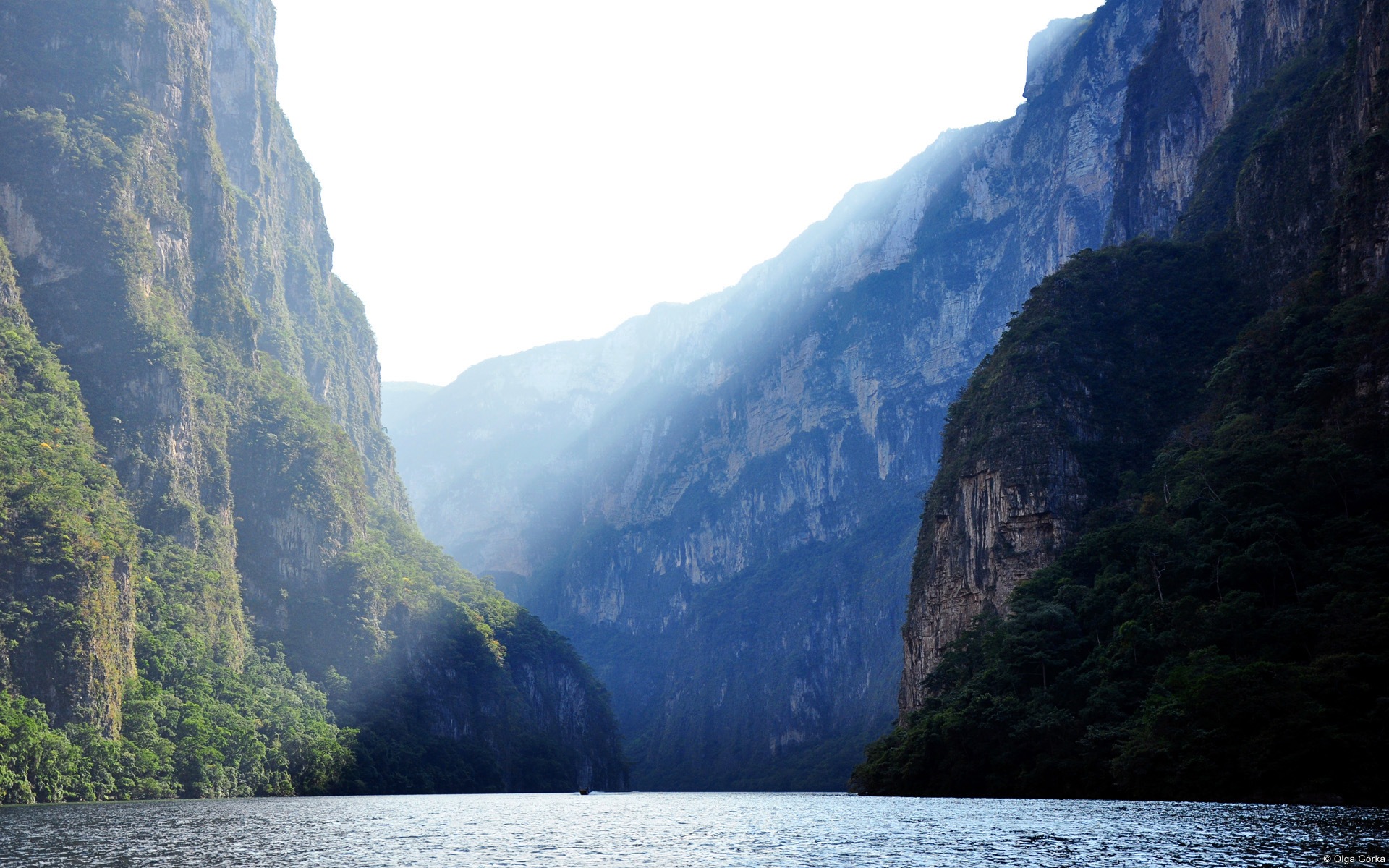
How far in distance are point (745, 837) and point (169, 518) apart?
11054 cm

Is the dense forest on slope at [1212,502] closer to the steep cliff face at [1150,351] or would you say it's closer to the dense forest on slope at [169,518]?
the steep cliff face at [1150,351]

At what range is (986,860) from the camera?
41.9 metres

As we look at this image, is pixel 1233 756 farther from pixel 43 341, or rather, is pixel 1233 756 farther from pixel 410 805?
pixel 43 341

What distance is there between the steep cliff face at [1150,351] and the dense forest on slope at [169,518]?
70.5 metres

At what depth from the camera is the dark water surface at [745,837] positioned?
42625 millimetres

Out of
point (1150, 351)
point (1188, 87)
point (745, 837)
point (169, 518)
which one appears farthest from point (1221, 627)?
point (169, 518)

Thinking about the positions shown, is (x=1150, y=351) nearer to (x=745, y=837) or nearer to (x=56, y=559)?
(x=745, y=837)

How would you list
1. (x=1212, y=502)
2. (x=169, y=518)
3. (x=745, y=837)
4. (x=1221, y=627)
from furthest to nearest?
(x=169, y=518), (x=1212, y=502), (x=1221, y=627), (x=745, y=837)

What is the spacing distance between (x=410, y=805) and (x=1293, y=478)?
69.1 meters

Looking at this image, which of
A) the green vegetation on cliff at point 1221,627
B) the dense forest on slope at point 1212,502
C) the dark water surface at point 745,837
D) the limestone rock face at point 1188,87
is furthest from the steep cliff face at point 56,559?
the limestone rock face at point 1188,87

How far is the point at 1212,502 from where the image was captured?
81.7m

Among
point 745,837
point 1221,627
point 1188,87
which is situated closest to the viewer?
point 745,837

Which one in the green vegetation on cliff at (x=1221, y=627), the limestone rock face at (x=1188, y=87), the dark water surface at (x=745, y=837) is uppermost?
the limestone rock face at (x=1188, y=87)

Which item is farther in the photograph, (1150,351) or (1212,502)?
(1150,351)
